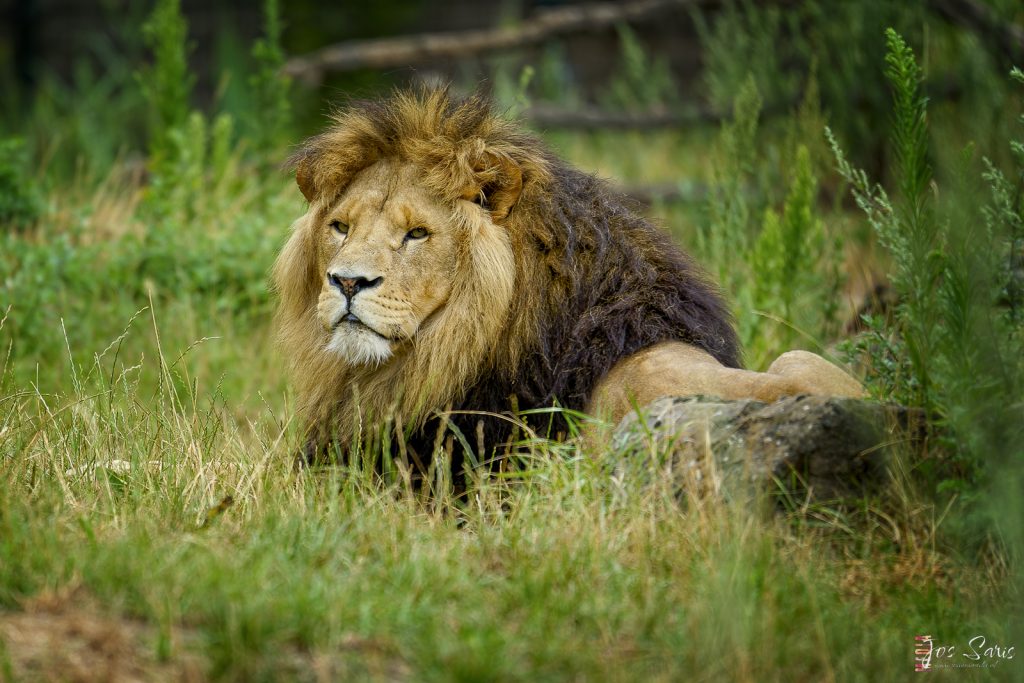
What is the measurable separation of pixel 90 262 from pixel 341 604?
4321 mm

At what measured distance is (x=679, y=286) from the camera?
4.25 metres

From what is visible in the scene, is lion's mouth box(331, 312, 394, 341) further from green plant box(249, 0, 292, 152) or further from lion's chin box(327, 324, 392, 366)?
green plant box(249, 0, 292, 152)

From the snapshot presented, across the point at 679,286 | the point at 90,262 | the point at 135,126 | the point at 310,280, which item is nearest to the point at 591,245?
the point at 679,286

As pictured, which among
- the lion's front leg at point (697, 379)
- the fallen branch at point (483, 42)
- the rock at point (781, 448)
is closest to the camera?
the rock at point (781, 448)

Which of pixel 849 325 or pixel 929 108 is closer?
pixel 849 325

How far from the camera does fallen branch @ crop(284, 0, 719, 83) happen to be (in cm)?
906

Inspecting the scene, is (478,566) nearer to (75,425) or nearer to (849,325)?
(75,425)

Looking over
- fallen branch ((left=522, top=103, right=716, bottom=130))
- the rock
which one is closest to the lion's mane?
the rock

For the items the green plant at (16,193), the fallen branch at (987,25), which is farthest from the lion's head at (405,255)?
the fallen branch at (987,25)

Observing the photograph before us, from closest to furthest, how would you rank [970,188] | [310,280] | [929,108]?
1. [970,188]
2. [310,280]
3. [929,108]

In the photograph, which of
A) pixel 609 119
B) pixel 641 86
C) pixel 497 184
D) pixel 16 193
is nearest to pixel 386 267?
pixel 497 184

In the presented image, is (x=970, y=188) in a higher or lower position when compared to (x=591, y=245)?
higher

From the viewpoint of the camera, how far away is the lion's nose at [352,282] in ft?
12.9

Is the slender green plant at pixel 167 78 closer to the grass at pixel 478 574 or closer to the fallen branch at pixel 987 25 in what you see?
the grass at pixel 478 574
